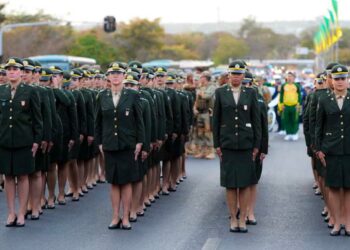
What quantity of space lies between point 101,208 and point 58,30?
6568 cm

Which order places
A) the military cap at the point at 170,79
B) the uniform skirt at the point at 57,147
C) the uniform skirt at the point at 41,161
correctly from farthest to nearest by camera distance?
the military cap at the point at 170,79, the uniform skirt at the point at 57,147, the uniform skirt at the point at 41,161

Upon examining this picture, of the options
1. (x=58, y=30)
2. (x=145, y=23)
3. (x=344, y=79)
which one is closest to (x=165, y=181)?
(x=344, y=79)

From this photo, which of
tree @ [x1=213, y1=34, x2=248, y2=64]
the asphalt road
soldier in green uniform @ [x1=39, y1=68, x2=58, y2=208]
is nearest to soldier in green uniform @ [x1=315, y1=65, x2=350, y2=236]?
the asphalt road

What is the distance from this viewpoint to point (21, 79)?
12242 millimetres

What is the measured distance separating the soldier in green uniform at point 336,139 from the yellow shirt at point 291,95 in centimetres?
1445

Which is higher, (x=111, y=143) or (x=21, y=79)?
(x=21, y=79)

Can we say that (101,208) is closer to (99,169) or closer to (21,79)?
(21,79)

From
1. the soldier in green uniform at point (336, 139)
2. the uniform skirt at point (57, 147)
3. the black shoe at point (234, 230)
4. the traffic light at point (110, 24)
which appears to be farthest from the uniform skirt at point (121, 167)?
the traffic light at point (110, 24)

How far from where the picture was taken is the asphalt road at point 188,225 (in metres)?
10.9

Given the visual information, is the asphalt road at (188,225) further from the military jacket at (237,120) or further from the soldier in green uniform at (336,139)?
the military jacket at (237,120)

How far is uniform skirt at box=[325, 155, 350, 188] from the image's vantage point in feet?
37.7

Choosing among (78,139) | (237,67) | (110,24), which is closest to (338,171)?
(237,67)

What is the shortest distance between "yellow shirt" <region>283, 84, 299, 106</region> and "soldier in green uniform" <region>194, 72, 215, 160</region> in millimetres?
4683

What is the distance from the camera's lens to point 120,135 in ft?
38.6
